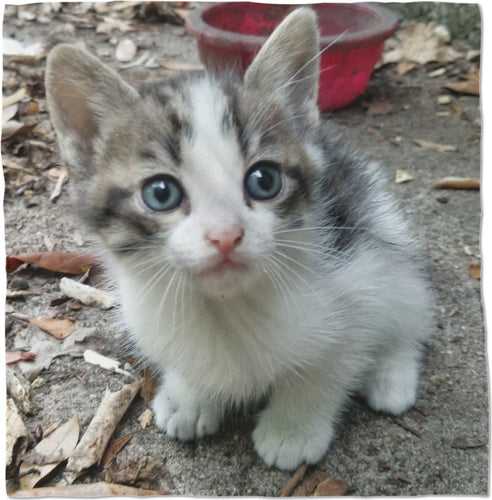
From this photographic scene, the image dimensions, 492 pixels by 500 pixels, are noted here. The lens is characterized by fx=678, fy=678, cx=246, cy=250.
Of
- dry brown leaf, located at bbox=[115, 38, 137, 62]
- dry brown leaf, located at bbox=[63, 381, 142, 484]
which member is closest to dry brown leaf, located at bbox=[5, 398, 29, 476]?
dry brown leaf, located at bbox=[63, 381, 142, 484]

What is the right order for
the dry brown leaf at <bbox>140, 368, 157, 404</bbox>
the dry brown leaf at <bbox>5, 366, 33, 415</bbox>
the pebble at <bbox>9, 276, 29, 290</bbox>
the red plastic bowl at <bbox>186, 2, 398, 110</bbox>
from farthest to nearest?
the red plastic bowl at <bbox>186, 2, 398, 110</bbox>
the pebble at <bbox>9, 276, 29, 290</bbox>
the dry brown leaf at <bbox>140, 368, 157, 404</bbox>
the dry brown leaf at <bbox>5, 366, 33, 415</bbox>

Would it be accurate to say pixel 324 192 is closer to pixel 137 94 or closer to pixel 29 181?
pixel 137 94

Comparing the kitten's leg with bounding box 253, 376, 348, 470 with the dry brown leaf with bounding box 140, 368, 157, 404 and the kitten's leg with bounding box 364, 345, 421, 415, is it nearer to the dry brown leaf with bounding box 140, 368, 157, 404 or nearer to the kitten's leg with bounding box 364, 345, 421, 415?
the kitten's leg with bounding box 364, 345, 421, 415

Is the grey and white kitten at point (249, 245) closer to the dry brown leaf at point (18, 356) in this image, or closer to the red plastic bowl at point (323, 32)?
the dry brown leaf at point (18, 356)

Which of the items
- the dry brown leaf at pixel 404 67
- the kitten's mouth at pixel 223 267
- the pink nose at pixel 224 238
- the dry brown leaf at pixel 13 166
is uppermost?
the pink nose at pixel 224 238

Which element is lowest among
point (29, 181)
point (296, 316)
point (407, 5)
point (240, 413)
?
point (240, 413)

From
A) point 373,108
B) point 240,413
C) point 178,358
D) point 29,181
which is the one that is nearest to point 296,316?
point 178,358

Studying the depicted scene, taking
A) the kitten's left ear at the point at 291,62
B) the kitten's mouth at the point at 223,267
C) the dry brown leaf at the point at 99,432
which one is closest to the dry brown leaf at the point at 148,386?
the dry brown leaf at the point at 99,432
